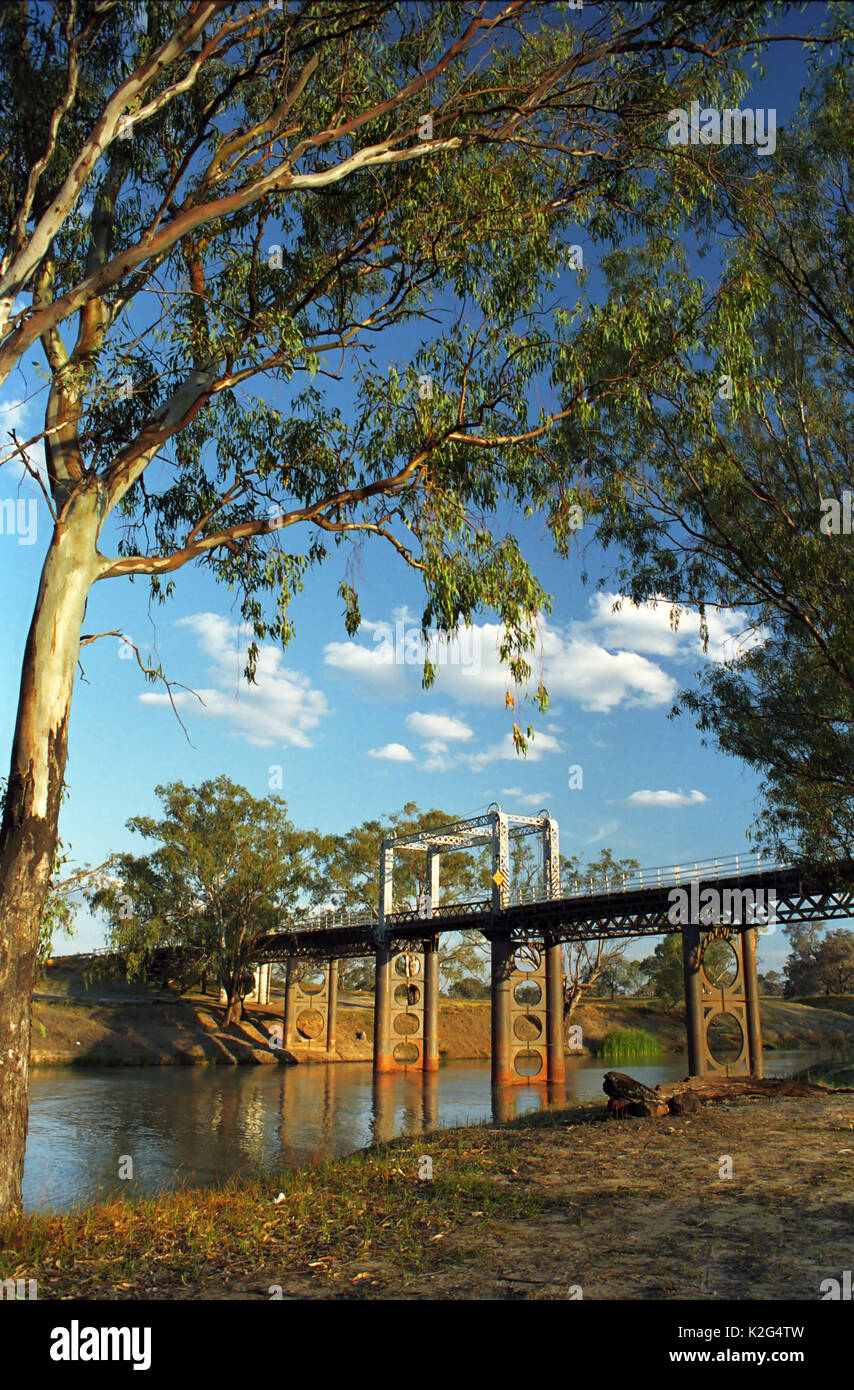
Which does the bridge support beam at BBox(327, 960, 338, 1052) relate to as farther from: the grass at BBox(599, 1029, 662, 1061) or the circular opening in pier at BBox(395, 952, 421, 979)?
the grass at BBox(599, 1029, 662, 1061)

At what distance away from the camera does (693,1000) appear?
30.1 metres

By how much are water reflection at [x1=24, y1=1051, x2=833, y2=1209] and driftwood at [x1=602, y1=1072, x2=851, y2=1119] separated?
477 centimetres

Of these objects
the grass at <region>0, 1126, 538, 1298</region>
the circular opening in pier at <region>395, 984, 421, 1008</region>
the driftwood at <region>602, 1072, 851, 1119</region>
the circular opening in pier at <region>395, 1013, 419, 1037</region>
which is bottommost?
the circular opening in pier at <region>395, 1013, 419, 1037</region>

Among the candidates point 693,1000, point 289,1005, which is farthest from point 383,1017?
point 693,1000

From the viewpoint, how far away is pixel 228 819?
49.5 metres

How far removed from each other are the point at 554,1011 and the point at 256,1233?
34.8 metres

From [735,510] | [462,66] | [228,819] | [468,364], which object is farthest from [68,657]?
[228,819]

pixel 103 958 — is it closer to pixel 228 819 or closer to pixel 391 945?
pixel 228 819

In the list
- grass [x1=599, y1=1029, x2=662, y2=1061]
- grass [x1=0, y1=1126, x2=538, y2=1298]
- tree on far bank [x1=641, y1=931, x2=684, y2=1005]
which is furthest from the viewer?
tree on far bank [x1=641, y1=931, x2=684, y2=1005]

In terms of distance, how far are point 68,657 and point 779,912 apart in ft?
86.8

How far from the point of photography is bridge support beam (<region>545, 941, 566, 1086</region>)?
37656mm

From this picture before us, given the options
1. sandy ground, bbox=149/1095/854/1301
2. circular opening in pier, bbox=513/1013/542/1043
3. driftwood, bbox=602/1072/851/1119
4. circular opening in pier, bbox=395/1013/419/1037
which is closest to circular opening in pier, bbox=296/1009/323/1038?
circular opening in pier, bbox=395/1013/419/1037

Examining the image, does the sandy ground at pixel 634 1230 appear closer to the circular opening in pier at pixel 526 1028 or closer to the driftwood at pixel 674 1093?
the driftwood at pixel 674 1093

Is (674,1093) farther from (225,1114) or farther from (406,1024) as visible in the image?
(406,1024)
